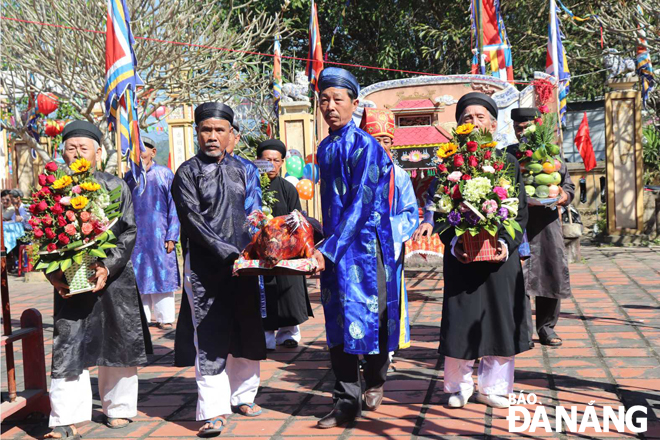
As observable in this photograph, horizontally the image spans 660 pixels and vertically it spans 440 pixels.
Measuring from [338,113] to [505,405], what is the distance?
6.41 feet

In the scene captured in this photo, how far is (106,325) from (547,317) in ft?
11.5

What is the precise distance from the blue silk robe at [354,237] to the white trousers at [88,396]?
124 centimetres

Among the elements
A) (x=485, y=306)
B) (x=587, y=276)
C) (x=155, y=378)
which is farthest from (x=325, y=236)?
(x=587, y=276)

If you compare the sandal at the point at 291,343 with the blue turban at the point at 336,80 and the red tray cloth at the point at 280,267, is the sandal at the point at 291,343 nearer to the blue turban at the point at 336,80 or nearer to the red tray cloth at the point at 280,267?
the red tray cloth at the point at 280,267

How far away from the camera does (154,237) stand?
734 cm

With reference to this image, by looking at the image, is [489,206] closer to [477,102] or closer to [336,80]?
[477,102]

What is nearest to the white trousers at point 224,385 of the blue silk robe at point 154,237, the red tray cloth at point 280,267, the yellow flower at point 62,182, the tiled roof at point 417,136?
the red tray cloth at point 280,267

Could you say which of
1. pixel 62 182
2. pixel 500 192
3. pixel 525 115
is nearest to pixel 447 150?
pixel 500 192

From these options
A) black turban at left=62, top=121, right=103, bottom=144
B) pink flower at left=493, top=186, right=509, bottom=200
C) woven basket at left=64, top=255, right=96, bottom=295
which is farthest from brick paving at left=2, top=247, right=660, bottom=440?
black turban at left=62, top=121, right=103, bottom=144

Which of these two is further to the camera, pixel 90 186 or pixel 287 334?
pixel 287 334

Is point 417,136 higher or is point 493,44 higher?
point 493,44

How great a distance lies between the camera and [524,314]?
14.2 feet

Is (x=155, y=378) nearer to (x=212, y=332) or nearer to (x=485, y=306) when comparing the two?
(x=212, y=332)

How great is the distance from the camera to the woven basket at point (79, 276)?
396 cm
